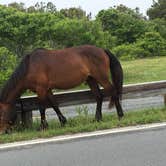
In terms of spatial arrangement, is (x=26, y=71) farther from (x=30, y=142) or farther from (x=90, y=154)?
(x=90, y=154)

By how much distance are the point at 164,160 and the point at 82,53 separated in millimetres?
3802

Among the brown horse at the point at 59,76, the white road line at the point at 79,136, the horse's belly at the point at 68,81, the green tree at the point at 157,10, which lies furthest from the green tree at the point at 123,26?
the white road line at the point at 79,136

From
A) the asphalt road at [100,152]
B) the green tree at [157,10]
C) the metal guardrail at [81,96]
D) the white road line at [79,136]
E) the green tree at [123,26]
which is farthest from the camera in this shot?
the green tree at [157,10]

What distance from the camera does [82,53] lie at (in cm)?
1012

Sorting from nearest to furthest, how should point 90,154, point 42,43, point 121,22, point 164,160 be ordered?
point 164,160
point 90,154
point 42,43
point 121,22

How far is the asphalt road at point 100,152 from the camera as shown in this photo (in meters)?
6.96

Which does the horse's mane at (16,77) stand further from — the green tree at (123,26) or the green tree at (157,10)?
the green tree at (157,10)

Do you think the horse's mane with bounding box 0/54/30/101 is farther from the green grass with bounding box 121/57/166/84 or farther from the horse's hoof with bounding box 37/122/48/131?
the green grass with bounding box 121/57/166/84

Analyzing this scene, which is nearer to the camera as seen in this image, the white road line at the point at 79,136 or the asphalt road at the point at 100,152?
the asphalt road at the point at 100,152

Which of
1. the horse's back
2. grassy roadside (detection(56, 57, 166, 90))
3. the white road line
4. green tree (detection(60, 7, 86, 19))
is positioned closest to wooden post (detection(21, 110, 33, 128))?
the horse's back

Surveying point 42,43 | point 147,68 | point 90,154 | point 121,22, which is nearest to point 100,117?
point 90,154

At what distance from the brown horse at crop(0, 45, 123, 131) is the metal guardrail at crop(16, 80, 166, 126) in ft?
0.52

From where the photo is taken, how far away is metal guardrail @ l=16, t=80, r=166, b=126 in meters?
9.97

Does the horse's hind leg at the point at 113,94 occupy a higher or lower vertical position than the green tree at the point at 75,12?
lower
